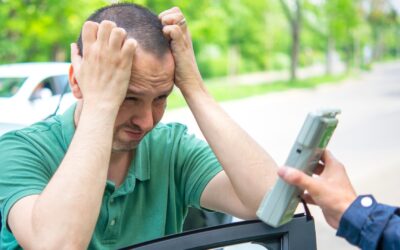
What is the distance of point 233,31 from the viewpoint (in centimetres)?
2430

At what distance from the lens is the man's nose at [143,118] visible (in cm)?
158

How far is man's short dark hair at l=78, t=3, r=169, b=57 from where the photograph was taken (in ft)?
5.20

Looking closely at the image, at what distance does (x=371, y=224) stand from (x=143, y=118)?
725mm

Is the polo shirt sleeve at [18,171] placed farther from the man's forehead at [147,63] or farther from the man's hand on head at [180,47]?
the man's hand on head at [180,47]

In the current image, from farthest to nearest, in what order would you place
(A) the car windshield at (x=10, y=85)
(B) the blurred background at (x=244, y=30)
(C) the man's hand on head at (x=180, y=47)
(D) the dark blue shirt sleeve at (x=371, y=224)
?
(B) the blurred background at (x=244, y=30) < (A) the car windshield at (x=10, y=85) < (C) the man's hand on head at (x=180, y=47) < (D) the dark blue shirt sleeve at (x=371, y=224)

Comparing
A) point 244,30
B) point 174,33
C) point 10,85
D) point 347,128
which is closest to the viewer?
point 174,33

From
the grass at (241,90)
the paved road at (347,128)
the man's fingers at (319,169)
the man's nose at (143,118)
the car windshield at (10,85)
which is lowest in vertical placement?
the grass at (241,90)

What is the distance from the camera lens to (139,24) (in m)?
1.61

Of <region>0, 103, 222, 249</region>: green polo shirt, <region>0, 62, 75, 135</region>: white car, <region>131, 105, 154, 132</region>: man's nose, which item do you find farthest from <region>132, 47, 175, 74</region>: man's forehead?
<region>0, 62, 75, 135</region>: white car

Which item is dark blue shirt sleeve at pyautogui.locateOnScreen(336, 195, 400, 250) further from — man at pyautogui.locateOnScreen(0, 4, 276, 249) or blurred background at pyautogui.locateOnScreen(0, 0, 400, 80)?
blurred background at pyautogui.locateOnScreen(0, 0, 400, 80)

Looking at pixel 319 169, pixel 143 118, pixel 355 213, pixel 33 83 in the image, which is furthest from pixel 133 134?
pixel 33 83

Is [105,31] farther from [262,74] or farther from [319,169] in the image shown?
[262,74]

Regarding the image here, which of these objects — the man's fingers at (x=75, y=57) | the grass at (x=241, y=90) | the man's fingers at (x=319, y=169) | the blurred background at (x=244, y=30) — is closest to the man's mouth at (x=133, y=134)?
the man's fingers at (x=75, y=57)

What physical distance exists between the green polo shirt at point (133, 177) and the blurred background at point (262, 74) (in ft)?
1.19
